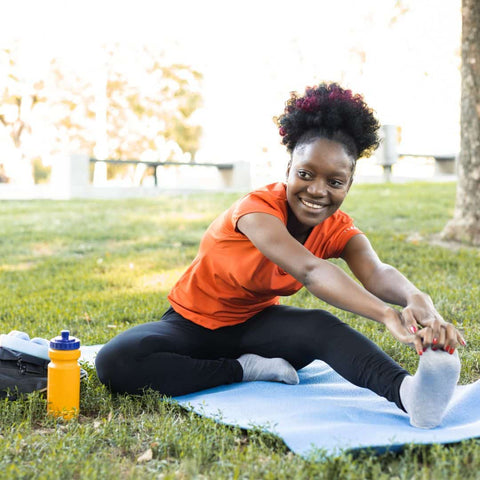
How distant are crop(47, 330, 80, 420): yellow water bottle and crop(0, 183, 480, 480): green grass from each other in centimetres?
8

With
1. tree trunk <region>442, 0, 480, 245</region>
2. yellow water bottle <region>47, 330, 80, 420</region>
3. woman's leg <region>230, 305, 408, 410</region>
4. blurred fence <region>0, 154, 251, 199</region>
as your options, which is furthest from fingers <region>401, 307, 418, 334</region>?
blurred fence <region>0, 154, 251, 199</region>

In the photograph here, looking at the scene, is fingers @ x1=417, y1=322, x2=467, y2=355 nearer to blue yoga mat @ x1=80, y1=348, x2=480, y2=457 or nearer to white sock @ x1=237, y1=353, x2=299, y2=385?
blue yoga mat @ x1=80, y1=348, x2=480, y2=457

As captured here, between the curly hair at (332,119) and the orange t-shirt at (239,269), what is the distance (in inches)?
11.6

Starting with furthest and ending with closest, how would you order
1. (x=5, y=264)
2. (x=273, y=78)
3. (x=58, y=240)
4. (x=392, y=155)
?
(x=273, y=78) → (x=392, y=155) → (x=58, y=240) → (x=5, y=264)

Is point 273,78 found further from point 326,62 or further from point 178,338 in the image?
point 178,338

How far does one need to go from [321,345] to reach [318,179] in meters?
0.73

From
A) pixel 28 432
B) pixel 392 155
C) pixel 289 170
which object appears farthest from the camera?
pixel 392 155

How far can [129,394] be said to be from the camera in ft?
10.2

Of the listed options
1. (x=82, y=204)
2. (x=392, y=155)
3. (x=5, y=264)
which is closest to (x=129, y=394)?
(x=5, y=264)

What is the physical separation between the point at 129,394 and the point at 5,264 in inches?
175

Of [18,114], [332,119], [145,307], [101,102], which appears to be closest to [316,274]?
[332,119]

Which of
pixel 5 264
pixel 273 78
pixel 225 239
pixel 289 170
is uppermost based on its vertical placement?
pixel 273 78

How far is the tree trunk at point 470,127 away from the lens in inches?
274

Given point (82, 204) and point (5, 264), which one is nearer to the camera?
point (5, 264)
